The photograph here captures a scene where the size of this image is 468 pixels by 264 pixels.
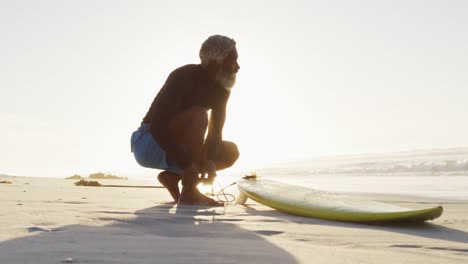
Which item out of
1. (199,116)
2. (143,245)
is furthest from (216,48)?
(143,245)

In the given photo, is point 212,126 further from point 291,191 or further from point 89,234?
point 89,234

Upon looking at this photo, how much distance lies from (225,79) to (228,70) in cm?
7

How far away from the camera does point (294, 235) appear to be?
1.68m

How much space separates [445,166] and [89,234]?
10543mm

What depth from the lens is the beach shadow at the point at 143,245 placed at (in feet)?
3.59

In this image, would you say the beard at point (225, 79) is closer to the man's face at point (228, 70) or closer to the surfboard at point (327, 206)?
the man's face at point (228, 70)

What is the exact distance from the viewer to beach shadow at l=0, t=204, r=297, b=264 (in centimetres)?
110

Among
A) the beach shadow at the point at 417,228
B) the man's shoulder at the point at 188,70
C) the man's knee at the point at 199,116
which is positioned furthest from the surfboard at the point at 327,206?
the man's shoulder at the point at 188,70

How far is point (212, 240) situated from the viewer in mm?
1439

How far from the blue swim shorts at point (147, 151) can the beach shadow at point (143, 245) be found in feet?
3.82

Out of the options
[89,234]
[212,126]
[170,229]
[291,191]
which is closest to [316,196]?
[291,191]

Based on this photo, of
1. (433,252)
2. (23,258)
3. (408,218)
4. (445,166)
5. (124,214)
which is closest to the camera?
(23,258)

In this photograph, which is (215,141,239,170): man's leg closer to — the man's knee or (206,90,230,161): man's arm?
(206,90,230,161): man's arm

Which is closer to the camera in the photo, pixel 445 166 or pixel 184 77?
→ pixel 184 77
